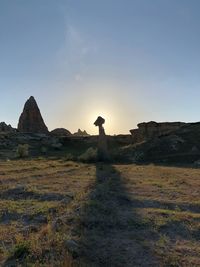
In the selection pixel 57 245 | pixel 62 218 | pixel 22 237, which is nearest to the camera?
pixel 57 245

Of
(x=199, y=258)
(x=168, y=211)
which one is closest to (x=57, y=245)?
(x=199, y=258)

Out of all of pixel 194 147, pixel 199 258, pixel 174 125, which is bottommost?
pixel 199 258

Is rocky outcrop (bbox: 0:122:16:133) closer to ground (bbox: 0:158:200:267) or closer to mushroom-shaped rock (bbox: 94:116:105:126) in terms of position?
mushroom-shaped rock (bbox: 94:116:105:126)

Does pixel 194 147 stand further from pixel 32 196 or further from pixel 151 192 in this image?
pixel 32 196

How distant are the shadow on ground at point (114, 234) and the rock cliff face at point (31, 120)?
232ft

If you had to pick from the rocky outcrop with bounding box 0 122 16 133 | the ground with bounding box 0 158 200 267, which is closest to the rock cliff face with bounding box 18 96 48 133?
the rocky outcrop with bounding box 0 122 16 133

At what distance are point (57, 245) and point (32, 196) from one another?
721 centimetres

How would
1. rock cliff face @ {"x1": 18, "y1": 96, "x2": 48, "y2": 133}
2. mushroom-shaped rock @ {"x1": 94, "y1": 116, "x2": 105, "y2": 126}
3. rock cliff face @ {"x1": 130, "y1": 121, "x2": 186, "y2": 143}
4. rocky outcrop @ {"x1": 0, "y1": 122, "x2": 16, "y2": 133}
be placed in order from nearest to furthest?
mushroom-shaped rock @ {"x1": 94, "y1": 116, "x2": 105, "y2": 126} → rock cliff face @ {"x1": 130, "y1": 121, "x2": 186, "y2": 143} → rocky outcrop @ {"x1": 0, "y1": 122, "x2": 16, "y2": 133} → rock cliff face @ {"x1": 18, "y1": 96, "x2": 48, "y2": 133}

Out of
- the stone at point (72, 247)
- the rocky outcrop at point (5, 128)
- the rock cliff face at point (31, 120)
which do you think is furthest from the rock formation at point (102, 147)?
the rock cliff face at point (31, 120)

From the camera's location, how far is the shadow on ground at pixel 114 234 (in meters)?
8.25

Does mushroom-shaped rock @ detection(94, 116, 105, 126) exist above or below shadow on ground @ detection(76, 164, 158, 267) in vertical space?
above

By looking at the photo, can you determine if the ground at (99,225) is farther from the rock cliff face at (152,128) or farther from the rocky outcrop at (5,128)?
the rocky outcrop at (5,128)

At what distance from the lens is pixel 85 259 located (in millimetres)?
8070

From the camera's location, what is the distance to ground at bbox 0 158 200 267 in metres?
8.30
